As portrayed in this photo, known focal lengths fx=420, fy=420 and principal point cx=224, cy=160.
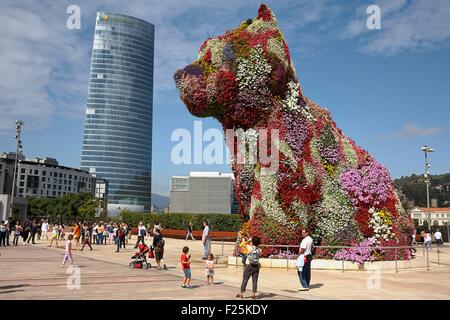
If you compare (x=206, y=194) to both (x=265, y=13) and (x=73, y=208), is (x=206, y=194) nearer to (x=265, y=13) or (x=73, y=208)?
(x=73, y=208)

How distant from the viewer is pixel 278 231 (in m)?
15.1

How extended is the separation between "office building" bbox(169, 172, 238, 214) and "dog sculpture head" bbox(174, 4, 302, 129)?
332 feet

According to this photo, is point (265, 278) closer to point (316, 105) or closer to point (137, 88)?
point (316, 105)

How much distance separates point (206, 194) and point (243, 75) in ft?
342

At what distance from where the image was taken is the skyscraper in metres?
160

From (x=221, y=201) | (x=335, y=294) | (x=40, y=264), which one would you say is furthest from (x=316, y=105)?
(x=221, y=201)

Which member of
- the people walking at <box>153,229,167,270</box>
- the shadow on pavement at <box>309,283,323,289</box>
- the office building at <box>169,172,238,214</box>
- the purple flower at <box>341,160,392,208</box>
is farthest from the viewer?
the office building at <box>169,172,238,214</box>

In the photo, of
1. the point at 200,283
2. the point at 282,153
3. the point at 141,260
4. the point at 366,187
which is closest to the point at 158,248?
the point at 141,260

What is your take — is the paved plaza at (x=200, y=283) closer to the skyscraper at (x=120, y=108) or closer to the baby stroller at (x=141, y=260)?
the baby stroller at (x=141, y=260)

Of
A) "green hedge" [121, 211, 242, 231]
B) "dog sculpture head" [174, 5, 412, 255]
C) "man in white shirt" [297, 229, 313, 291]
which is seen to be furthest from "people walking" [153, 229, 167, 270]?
"green hedge" [121, 211, 242, 231]

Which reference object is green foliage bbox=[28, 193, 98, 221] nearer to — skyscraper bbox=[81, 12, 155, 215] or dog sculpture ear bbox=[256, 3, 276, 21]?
dog sculpture ear bbox=[256, 3, 276, 21]

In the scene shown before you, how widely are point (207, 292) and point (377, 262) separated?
306 inches

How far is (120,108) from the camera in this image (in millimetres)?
161000
